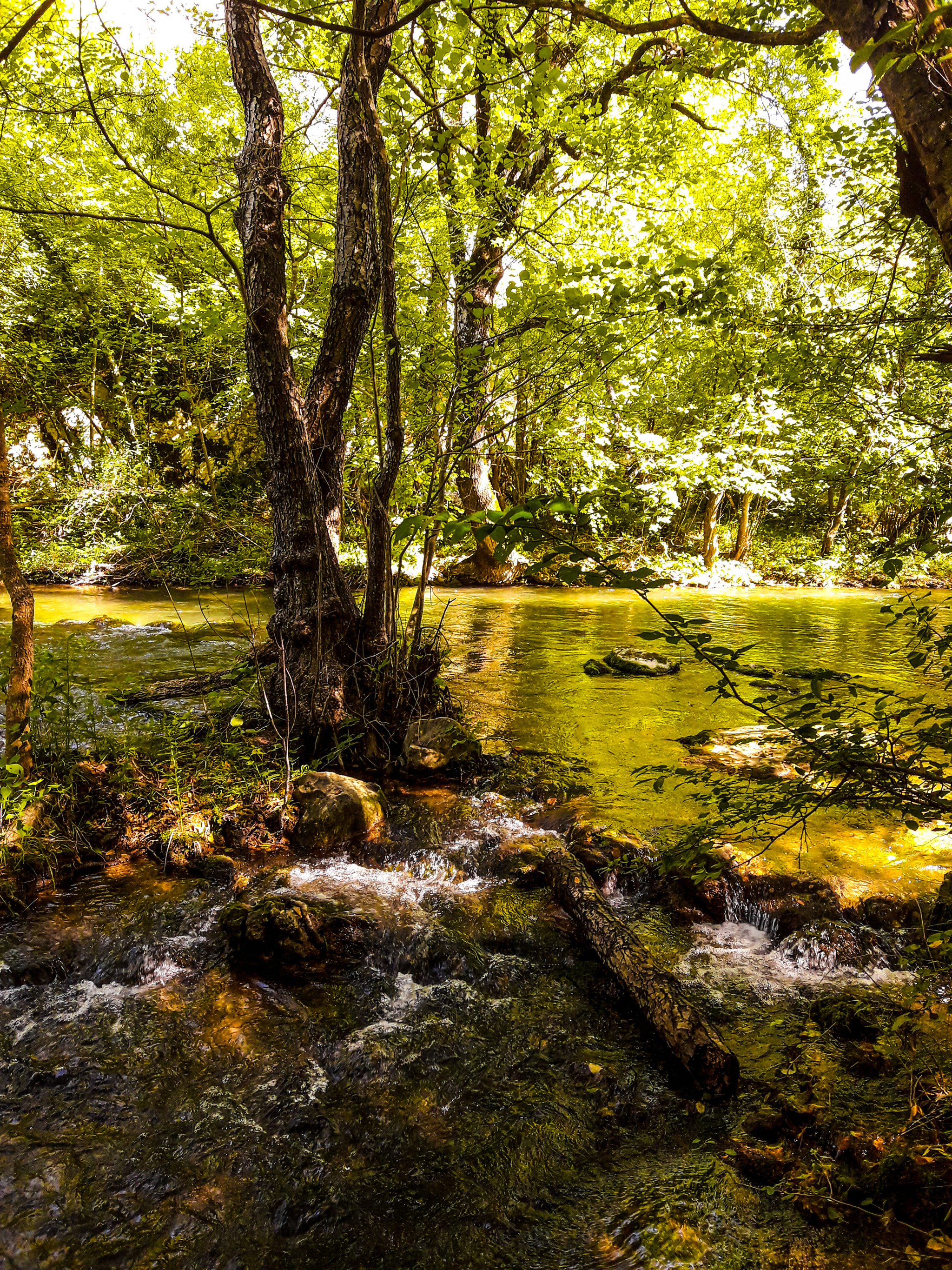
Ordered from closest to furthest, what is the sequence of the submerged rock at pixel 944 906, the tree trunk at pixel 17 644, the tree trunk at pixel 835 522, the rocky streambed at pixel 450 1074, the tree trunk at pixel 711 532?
the rocky streambed at pixel 450 1074, the submerged rock at pixel 944 906, the tree trunk at pixel 17 644, the tree trunk at pixel 711 532, the tree trunk at pixel 835 522

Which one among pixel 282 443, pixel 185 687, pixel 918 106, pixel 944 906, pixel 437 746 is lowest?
pixel 944 906

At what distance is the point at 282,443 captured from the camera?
523cm

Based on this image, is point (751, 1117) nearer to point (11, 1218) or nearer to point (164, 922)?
point (11, 1218)

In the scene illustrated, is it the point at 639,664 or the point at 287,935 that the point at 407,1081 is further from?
the point at 639,664

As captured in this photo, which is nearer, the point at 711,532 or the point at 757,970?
the point at 757,970

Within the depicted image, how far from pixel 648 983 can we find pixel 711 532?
63.3ft

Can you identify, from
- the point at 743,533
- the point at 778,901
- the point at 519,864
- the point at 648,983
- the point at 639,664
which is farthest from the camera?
the point at 743,533

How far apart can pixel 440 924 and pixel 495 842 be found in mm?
938

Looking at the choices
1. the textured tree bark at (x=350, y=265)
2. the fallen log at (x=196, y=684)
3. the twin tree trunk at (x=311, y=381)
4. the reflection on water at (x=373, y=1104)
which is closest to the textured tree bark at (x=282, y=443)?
the twin tree trunk at (x=311, y=381)

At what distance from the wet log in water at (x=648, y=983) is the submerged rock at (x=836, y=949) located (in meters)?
0.83

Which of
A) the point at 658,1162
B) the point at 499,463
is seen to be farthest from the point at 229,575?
the point at 499,463

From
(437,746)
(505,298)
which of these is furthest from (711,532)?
(437,746)

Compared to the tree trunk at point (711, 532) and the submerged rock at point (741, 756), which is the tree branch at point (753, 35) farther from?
the tree trunk at point (711, 532)

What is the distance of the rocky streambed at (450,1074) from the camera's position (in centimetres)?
225
